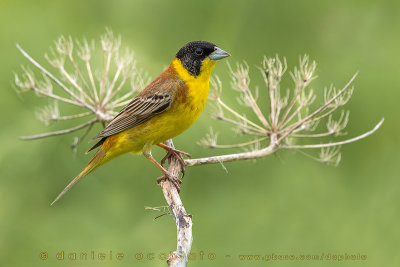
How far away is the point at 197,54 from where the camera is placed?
5633 mm

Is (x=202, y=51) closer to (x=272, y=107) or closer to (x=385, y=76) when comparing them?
(x=272, y=107)

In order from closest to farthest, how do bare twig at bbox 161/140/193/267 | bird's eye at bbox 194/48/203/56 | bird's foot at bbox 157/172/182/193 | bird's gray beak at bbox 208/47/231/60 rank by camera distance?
bare twig at bbox 161/140/193/267
bird's foot at bbox 157/172/182/193
bird's gray beak at bbox 208/47/231/60
bird's eye at bbox 194/48/203/56

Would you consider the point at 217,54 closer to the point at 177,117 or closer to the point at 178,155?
the point at 177,117

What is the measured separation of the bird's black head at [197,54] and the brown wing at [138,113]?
1.25 feet

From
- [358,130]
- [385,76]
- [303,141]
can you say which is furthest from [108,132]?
[385,76]

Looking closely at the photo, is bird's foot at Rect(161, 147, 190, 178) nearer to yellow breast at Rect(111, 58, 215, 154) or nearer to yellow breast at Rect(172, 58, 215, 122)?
yellow breast at Rect(111, 58, 215, 154)

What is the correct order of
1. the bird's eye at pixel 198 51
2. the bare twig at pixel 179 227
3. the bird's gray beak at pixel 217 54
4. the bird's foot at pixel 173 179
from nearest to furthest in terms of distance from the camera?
the bare twig at pixel 179 227 → the bird's foot at pixel 173 179 → the bird's gray beak at pixel 217 54 → the bird's eye at pixel 198 51

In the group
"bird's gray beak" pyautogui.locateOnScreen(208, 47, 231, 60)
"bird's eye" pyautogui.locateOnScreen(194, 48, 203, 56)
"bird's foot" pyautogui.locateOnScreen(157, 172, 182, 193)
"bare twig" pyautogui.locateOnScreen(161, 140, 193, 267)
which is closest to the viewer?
"bare twig" pyautogui.locateOnScreen(161, 140, 193, 267)

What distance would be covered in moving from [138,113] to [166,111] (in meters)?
0.30

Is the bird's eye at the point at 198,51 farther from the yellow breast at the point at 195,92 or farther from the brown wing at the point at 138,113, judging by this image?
the brown wing at the point at 138,113

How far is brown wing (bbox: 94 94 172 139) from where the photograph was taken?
5551 millimetres

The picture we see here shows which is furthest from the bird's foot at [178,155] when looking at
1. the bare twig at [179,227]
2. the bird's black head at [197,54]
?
the bird's black head at [197,54]

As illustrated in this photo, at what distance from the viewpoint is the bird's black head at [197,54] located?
5547mm

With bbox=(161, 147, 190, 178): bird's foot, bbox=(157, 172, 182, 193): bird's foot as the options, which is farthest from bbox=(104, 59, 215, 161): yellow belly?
bbox=(157, 172, 182, 193): bird's foot
